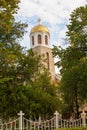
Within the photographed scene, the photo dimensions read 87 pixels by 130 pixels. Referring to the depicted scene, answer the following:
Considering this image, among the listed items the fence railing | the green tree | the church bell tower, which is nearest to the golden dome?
the church bell tower

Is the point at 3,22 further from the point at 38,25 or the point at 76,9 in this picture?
the point at 38,25

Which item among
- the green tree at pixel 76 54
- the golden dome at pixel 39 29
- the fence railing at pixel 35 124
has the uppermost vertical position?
the golden dome at pixel 39 29

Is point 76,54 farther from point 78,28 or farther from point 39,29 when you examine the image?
point 39,29

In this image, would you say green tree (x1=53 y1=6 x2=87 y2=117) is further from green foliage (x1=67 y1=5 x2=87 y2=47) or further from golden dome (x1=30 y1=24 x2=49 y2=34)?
golden dome (x1=30 y1=24 x2=49 y2=34)

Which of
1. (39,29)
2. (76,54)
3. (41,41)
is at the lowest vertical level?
(76,54)

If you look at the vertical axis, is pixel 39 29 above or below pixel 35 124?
above

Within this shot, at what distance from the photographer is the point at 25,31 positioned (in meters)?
23.6

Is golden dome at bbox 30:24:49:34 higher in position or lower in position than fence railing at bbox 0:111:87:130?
higher

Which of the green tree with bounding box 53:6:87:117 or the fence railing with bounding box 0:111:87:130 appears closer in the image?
the fence railing with bounding box 0:111:87:130

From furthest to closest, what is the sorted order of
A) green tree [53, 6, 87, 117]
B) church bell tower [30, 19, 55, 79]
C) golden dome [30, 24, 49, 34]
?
golden dome [30, 24, 49, 34]
church bell tower [30, 19, 55, 79]
green tree [53, 6, 87, 117]

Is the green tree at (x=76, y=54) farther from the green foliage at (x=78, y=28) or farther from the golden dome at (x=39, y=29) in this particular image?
the golden dome at (x=39, y=29)

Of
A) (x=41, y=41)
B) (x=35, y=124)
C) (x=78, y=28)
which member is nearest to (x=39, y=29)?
(x=41, y=41)

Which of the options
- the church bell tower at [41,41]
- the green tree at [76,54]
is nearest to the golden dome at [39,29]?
the church bell tower at [41,41]

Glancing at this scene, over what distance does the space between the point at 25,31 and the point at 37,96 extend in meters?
4.99
